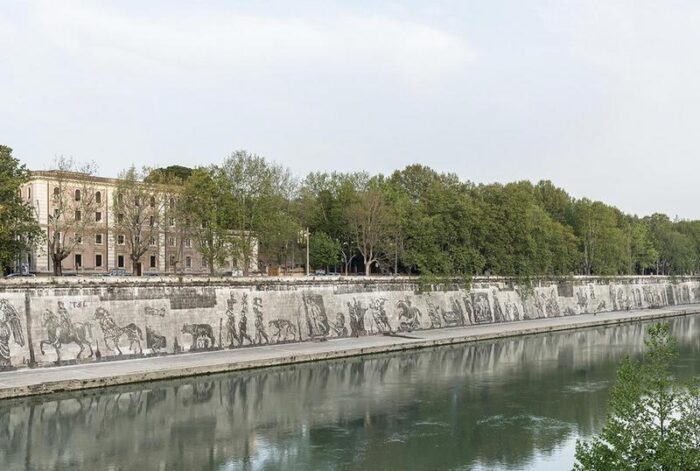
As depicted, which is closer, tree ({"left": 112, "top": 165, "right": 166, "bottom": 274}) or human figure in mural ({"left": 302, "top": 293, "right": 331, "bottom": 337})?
human figure in mural ({"left": 302, "top": 293, "right": 331, "bottom": 337})

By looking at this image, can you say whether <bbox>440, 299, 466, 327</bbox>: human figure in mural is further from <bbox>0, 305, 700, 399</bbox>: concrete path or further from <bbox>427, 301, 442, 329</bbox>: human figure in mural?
<bbox>0, 305, 700, 399</bbox>: concrete path

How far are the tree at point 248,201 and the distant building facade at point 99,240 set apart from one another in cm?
188

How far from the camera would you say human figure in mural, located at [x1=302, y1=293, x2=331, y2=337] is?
4416 cm

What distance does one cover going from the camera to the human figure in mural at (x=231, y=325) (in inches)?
1559

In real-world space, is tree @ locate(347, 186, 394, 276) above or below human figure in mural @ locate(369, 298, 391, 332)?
above

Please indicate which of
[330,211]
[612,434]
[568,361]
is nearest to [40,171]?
[330,211]

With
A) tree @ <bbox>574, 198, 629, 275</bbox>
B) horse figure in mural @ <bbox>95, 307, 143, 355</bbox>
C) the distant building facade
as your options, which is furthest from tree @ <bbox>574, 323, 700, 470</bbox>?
tree @ <bbox>574, 198, 629, 275</bbox>

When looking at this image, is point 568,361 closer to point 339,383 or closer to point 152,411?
point 339,383

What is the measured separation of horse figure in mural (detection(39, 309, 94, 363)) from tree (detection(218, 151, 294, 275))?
14.9 meters

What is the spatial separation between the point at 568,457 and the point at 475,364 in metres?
17.7

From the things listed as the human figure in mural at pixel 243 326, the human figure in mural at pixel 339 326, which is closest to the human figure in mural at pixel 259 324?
the human figure in mural at pixel 243 326

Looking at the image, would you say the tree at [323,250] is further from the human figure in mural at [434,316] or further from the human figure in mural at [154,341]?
the human figure in mural at [154,341]

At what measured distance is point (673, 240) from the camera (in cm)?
9488

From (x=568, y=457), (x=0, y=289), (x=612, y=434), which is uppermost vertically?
(x=0, y=289)
